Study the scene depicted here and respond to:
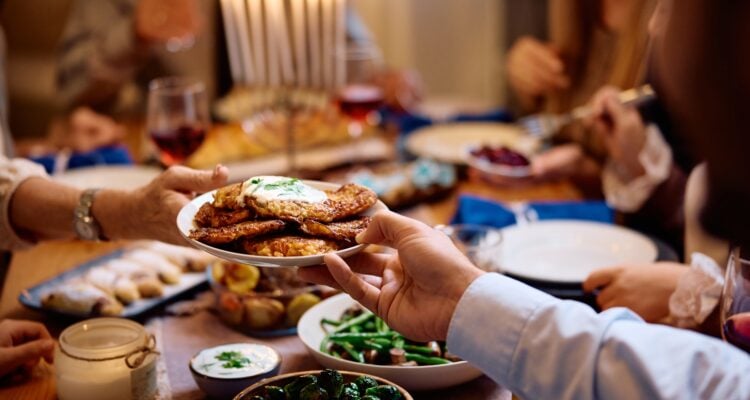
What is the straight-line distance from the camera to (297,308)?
155cm

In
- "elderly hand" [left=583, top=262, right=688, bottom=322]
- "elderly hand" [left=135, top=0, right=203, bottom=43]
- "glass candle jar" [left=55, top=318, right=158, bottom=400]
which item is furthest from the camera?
"elderly hand" [left=135, top=0, right=203, bottom=43]

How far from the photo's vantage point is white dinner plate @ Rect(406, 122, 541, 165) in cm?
262

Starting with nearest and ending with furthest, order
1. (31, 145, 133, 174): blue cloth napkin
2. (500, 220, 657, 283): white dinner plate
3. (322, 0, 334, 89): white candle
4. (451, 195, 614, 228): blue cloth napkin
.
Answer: (500, 220, 657, 283): white dinner plate, (451, 195, 614, 228): blue cloth napkin, (322, 0, 334, 89): white candle, (31, 145, 133, 174): blue cloth napkin

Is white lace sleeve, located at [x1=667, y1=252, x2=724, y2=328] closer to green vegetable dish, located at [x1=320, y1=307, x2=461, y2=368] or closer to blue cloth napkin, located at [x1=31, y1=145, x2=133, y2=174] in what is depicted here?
green vegetable dish, located at [x1=320, y1=307, x2=461, y2=368]

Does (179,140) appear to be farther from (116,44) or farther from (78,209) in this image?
(116,44)

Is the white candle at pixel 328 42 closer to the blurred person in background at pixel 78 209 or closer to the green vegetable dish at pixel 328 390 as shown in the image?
the blurred person in background at pixel 78 209

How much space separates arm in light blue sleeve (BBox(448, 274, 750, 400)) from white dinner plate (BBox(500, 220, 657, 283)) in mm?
658

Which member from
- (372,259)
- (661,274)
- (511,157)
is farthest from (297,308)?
(511,157)

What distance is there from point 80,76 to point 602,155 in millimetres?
1866

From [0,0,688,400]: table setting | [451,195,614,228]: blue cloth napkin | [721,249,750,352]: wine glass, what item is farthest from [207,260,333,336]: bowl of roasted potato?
[721,249,750,352]: wine glass

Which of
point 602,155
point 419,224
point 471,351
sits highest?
point 419,224

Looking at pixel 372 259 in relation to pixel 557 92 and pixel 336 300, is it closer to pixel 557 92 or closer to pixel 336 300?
pixel 336 300

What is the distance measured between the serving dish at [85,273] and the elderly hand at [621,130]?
1.18m

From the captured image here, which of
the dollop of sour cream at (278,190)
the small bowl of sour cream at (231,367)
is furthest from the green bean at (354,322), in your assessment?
the dollop of sour cream at (278,190)
